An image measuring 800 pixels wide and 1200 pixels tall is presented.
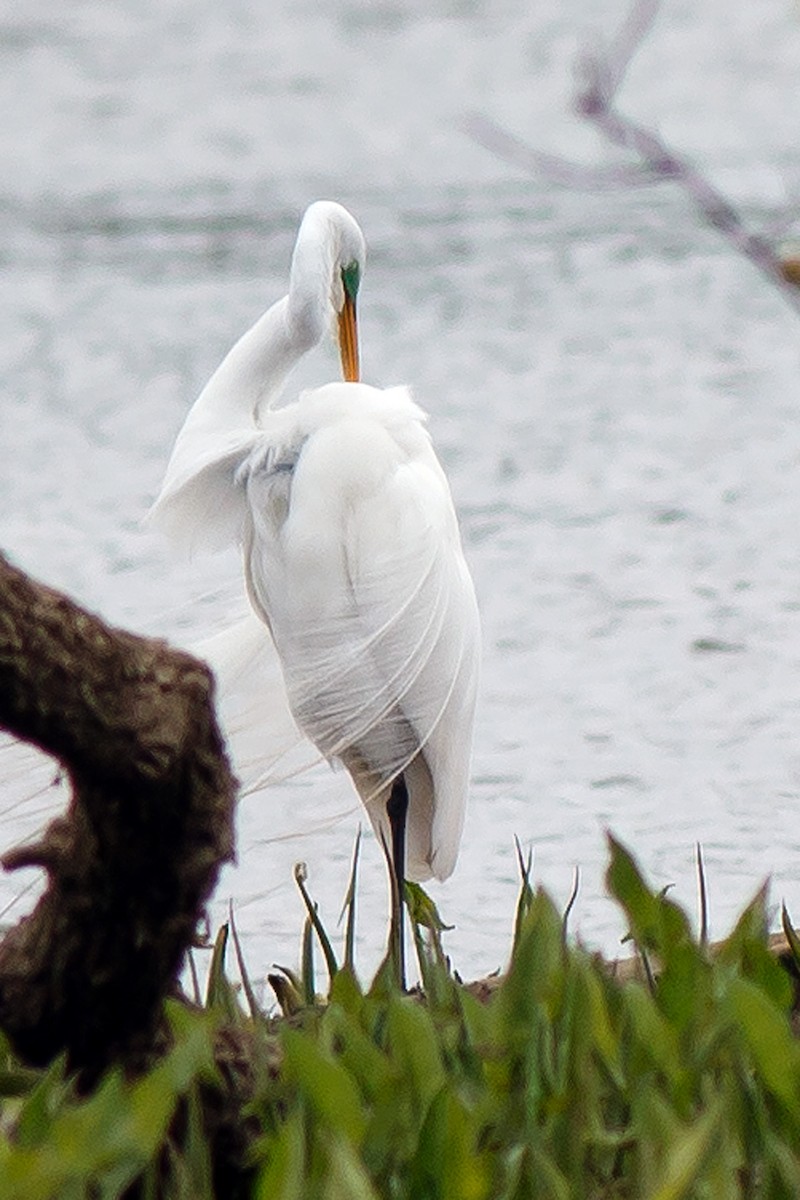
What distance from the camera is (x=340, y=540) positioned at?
2.72 metres

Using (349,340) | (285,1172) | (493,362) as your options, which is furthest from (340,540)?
(493,362)

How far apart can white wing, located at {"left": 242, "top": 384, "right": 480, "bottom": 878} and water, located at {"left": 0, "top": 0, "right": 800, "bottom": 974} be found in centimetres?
27

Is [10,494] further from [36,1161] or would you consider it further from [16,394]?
[36,1161]

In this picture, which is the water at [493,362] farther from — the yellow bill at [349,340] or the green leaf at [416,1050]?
the green leaf at [416,1050]

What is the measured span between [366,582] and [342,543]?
0.05 metres

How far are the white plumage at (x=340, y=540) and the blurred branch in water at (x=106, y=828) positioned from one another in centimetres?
79

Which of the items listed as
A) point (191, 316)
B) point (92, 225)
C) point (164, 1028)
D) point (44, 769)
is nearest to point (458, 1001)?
point (164, 1028)

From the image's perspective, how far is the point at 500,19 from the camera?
31.7 feet

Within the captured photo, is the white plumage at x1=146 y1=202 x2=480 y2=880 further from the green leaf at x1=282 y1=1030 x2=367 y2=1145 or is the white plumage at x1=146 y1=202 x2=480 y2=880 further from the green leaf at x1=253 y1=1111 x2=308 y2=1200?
the green leaf at x1=253 y1=1111 x2=308 y2=1200

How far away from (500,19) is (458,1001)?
7.97m

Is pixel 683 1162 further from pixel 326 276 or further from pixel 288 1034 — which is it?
pixel 326 276

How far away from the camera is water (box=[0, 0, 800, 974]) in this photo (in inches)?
138

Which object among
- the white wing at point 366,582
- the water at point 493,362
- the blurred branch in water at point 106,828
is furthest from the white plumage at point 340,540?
the blurred branch in water at point 106,828

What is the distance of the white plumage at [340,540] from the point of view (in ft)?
8.89
